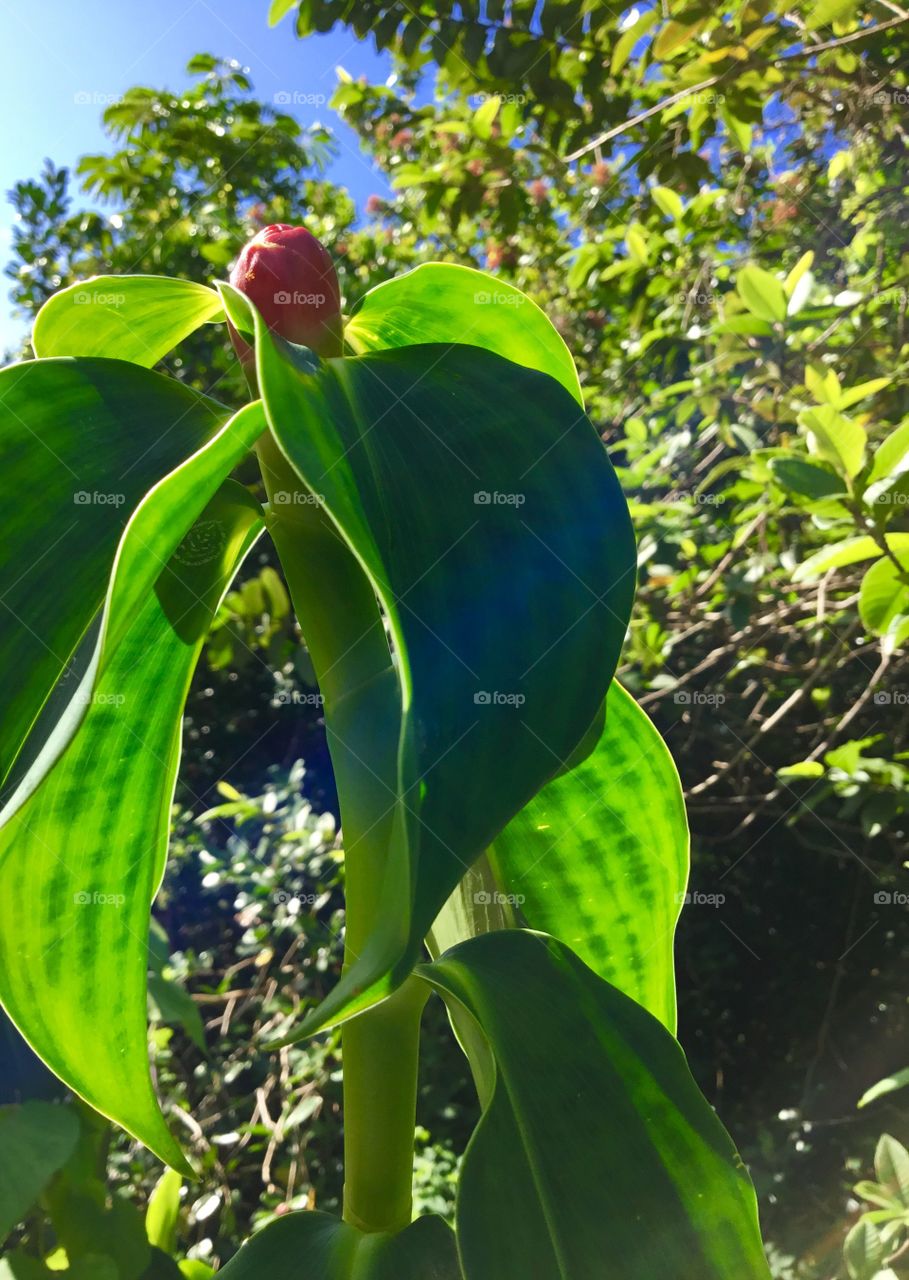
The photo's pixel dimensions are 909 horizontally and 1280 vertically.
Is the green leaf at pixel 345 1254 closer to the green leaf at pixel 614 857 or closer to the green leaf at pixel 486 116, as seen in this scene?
the green leaf at pixel 614 857

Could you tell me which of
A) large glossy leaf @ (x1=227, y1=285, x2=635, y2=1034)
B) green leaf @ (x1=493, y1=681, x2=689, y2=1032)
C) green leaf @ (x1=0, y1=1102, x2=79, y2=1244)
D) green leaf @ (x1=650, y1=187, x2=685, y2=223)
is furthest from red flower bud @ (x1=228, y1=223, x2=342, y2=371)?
green leaf @ (x1=650, y1=187, x2=685, y2=223)

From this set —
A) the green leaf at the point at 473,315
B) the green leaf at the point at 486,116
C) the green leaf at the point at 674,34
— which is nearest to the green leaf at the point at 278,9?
the green leaf at the point at 486,116

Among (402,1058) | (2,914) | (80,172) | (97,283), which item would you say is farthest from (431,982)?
(80,172)

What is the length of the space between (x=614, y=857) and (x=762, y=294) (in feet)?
3.03

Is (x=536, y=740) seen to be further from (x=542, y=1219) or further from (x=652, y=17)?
(x=652, y=17)

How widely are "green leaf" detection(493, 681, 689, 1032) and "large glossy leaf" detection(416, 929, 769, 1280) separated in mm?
83

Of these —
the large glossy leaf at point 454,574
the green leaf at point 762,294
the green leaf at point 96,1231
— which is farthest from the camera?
the green leaf at point 762,294

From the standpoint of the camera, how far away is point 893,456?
0.87 metres

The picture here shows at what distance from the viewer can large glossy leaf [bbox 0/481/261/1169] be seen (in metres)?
0.39

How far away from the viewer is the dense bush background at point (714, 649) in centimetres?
130

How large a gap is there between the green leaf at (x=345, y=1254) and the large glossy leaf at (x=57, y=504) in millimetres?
210

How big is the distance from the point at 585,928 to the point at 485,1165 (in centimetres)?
15

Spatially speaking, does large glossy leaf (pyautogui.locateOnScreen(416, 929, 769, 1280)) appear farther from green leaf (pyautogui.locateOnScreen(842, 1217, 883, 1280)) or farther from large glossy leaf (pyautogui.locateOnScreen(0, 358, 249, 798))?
green leaf (pyautogui.locateOnScreen(842, 1217, 883, 1280))

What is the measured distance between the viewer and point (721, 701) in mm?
1404
